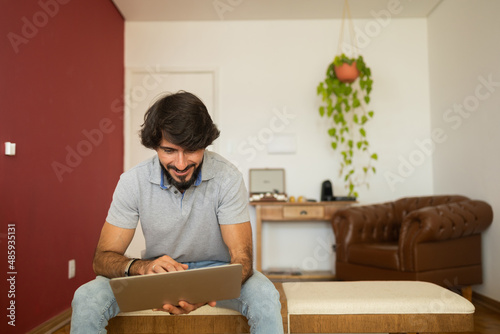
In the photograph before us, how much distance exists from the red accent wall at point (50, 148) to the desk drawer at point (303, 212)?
1617 millimetres

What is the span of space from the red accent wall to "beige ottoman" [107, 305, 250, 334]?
3.21 ft

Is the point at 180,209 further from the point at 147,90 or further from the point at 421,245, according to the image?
the point at 147,90

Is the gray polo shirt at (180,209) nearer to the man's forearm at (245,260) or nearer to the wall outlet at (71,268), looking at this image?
the man's forearm at (245,260)

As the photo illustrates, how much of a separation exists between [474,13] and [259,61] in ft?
6.45

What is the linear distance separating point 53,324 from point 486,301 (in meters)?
2.95

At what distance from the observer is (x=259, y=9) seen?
406cm

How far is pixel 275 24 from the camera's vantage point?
4324mm

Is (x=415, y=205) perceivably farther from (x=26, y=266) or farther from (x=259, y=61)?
(x=26, y=266)

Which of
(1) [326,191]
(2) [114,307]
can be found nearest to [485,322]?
(1) [326,191]

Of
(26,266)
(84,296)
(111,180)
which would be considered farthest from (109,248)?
(111,180)

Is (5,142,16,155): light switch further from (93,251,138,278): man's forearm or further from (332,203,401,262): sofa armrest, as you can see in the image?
(332,203,401,262): sofa armrest

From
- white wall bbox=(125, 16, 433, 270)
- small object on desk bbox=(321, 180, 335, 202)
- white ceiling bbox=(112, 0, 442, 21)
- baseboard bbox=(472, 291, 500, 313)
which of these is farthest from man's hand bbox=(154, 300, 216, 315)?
white ceiling bbox=(112, 0, 442, 21)

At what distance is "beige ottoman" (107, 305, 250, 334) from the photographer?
1.46 m

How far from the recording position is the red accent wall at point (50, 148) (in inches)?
84.6
